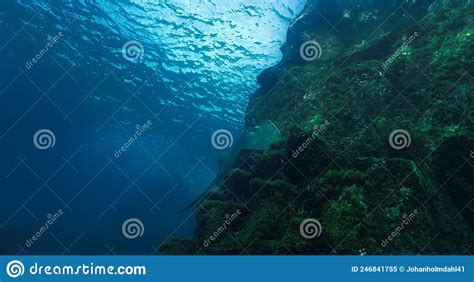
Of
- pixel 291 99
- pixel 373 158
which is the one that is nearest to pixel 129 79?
pixel 291 99

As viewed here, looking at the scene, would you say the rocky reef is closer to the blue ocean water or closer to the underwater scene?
the underwater scene

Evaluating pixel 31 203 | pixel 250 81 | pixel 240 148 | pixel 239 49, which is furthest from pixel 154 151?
pixel 31 203

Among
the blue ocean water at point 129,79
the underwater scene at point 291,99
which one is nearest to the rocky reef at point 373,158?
the underwater scene at point 291,99

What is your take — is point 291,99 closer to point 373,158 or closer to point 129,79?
point 373,158

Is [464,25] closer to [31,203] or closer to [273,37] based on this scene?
[273,37]

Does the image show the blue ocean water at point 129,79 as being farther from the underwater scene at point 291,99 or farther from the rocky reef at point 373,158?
the rocky reef at point 373,158

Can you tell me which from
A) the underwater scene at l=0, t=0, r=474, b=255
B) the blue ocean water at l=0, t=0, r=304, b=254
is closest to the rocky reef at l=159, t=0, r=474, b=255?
the underwater scene at l=0, t=0, r=474, b=255
